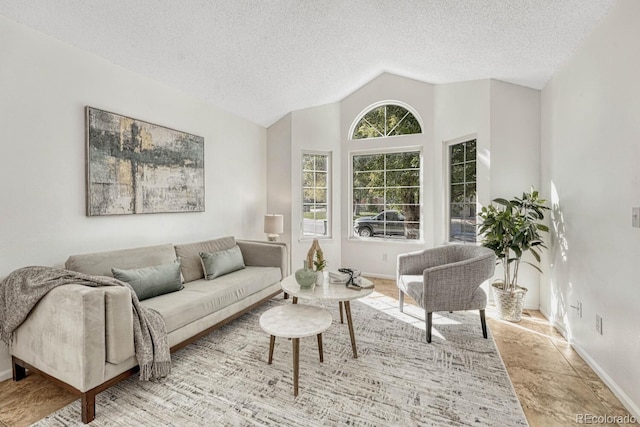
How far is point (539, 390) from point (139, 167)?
367cm

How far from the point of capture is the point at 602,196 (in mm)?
2039

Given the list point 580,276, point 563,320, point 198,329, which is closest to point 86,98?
point 198,329

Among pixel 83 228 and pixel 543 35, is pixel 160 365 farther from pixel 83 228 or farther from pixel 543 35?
pixel 543 35

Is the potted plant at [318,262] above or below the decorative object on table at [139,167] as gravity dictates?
below

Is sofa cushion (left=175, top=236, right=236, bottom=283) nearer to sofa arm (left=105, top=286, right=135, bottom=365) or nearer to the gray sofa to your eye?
the gray sofa

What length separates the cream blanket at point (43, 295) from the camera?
1.77m

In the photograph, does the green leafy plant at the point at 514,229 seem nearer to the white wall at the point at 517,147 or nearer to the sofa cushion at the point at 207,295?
the white wall at the point at 517,147

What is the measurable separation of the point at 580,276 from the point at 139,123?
4138 millimetres

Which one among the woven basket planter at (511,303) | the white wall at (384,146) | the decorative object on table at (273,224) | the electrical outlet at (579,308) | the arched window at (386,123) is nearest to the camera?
the electrical outlet at (579,308)

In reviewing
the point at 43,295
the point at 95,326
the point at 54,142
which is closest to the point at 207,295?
the point at 95,326

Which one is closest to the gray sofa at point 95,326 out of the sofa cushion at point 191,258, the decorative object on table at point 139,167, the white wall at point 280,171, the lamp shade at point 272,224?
the sofa cushion at point 191,258

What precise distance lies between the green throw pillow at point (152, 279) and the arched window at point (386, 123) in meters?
3.45

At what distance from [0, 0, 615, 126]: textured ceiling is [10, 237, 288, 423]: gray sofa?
5.80ft

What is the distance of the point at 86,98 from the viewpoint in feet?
7.98
